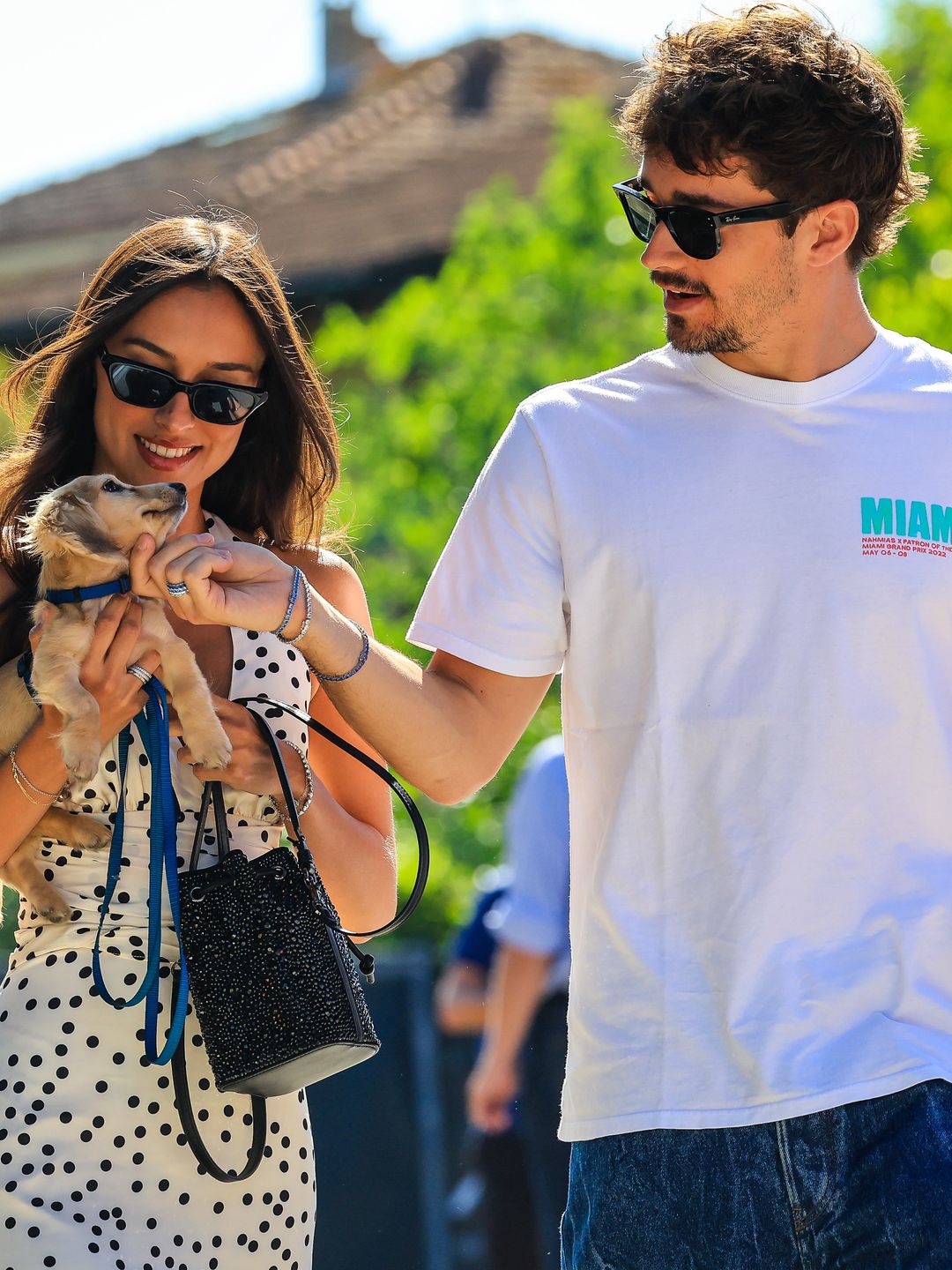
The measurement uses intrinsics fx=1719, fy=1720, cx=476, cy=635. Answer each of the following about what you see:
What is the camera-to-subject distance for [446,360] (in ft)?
38.0

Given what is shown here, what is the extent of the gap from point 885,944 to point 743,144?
1499 millimetres

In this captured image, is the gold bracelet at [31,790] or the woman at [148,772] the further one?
the gold bracelet at [31,790]

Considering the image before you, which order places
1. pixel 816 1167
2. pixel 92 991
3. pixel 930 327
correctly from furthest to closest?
pixel 930 327 < pixel 92 991 < pixel 816 1167

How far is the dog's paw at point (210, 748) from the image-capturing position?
3.19 metres

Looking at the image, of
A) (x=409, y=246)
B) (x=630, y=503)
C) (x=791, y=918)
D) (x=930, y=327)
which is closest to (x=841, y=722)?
(x=791, y=918)

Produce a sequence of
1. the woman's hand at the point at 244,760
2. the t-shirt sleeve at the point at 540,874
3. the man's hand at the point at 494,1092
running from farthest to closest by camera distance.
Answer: the man's hand at the point at 494,1092 → the t-shirt sleeve at the point at 540,874 → the woman's hand at the point at 244,760

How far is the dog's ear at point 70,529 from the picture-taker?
321cm

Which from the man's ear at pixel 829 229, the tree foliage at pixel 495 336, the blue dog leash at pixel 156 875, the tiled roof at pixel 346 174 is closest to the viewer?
the blue dog leash at pixel 156 875

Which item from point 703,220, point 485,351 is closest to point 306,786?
point 703,220

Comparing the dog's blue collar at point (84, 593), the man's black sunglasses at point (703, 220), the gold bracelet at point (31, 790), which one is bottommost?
the gold bracelet at point (31, 790)

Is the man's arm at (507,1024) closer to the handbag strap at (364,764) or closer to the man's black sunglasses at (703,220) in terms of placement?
the handbag strap at (364,764)

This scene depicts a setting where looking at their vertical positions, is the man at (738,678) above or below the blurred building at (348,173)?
above

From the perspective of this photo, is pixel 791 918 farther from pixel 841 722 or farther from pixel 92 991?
pixel 92 991

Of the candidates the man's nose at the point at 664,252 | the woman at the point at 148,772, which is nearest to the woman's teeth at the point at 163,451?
the woman at the point at 148,772
